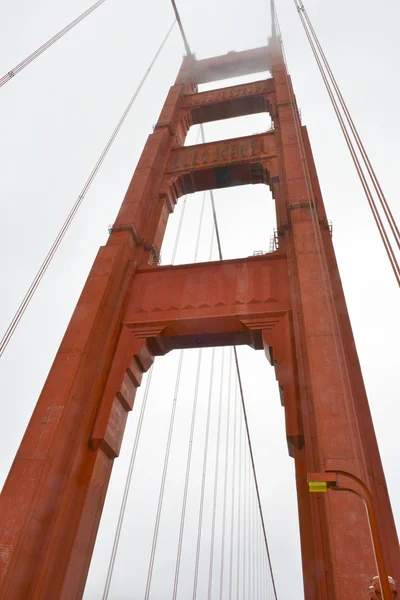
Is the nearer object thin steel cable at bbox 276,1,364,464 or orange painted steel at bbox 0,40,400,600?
orange painted steel at bbox 0,40,400,600

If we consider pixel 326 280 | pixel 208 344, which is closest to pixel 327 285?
pixel 326 280

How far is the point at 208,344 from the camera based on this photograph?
31.1 ft

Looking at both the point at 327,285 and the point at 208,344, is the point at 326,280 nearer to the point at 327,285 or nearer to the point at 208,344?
the point at 327,285

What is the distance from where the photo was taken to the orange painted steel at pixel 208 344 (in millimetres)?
5723

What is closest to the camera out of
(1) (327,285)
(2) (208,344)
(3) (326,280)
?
(1) (327,285)

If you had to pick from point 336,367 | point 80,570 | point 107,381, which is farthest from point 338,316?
point 80,570

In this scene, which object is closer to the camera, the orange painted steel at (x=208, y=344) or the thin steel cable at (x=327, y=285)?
the orange painted steel at (x=208, y=344)

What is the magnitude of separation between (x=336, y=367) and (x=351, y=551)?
2.70 metres

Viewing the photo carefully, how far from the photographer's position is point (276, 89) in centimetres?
1465

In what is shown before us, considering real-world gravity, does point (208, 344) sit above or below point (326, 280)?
below

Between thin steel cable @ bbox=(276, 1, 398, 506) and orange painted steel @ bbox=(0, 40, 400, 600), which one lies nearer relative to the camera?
orange painted steel @ bbox=(0, 40, 400, 600)

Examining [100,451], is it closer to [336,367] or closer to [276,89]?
[336,367]

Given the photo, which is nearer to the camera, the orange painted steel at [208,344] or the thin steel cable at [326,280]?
the orange painted steel at [208,344]

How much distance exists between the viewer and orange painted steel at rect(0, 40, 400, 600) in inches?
225
